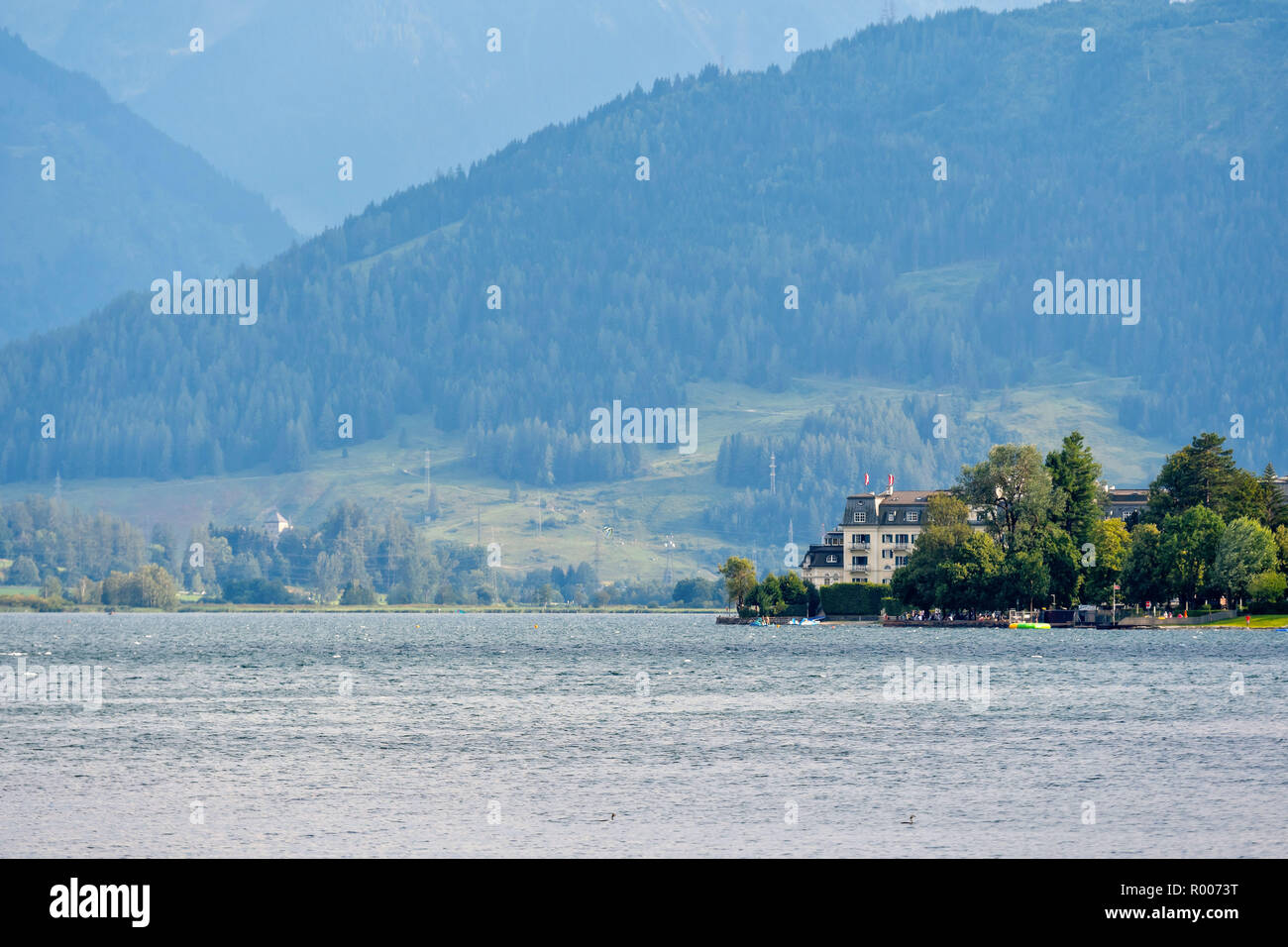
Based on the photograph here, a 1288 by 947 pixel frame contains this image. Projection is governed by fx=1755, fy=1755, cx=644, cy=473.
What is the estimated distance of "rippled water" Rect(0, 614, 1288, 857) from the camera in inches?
→ 2409

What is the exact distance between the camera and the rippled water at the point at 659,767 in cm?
6119

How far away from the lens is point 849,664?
158625 mm

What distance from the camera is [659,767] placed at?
8088cm
